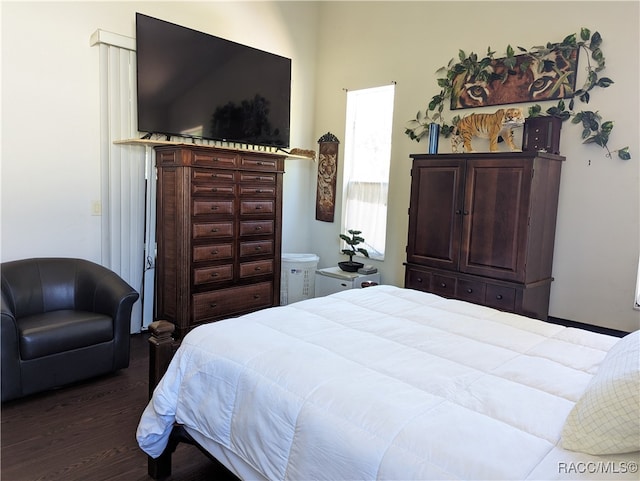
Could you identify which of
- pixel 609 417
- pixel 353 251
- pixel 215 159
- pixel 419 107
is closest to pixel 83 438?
pixel 215 159

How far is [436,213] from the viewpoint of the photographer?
12.0 ft

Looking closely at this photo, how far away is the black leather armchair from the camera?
2.62 m

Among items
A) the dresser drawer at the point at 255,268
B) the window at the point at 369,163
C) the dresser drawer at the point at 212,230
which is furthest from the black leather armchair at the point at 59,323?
the window at the point at 369,163

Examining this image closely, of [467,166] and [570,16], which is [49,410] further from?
[570,16]

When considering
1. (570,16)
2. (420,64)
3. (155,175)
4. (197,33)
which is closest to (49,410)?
(155,175)

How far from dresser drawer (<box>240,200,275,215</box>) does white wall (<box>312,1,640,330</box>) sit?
1260mm

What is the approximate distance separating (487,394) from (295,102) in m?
4.34

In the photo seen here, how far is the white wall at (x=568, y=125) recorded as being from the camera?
3.22m

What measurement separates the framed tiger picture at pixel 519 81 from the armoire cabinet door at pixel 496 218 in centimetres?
77

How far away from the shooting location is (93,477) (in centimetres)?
203

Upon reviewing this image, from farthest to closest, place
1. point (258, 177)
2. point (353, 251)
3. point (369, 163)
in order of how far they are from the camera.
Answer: point (369, 163) → point (353, 251) → point (258, 177)

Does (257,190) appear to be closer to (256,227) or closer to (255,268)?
(256,227)

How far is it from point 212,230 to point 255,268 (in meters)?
0.60

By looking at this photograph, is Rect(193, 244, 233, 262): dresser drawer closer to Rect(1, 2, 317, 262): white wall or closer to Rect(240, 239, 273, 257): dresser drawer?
Rect(240, 239, 273, 257): dresser drawer
